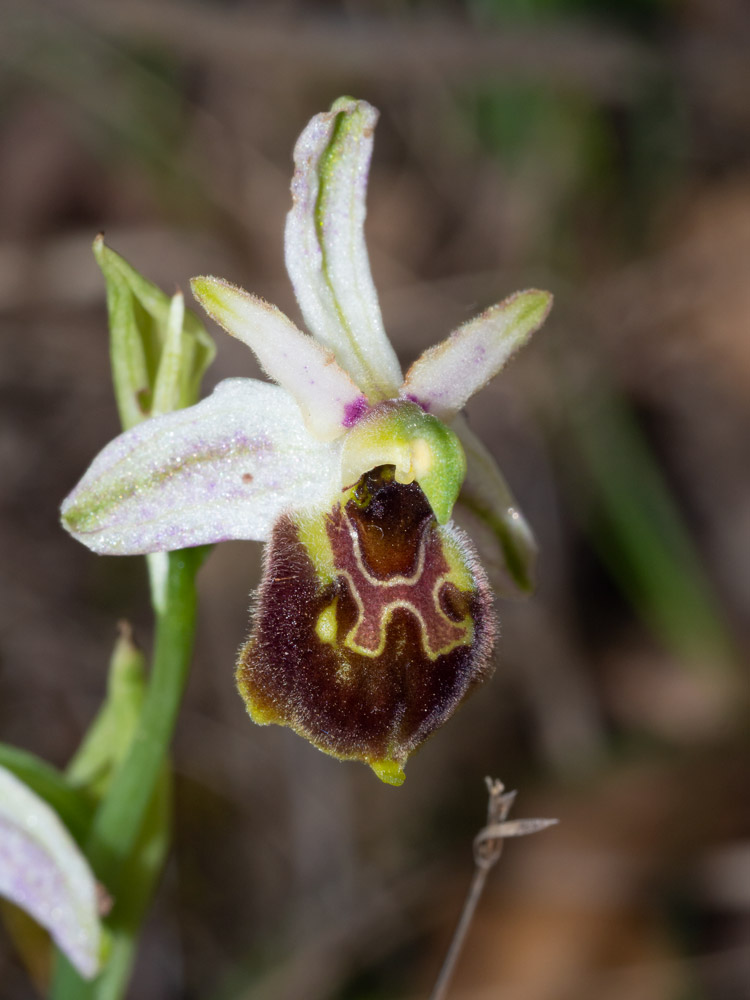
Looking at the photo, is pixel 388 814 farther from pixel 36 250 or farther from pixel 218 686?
pixel 36 250

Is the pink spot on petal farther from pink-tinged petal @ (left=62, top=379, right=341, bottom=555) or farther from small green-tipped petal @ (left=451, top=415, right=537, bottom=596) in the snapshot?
small green-tipped petal @ (left=451, top=415, right=537, bottom=596)

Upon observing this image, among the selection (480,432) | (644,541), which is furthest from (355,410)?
(480,432)

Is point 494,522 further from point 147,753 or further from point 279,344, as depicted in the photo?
point 147,753

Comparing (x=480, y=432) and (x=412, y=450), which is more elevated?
(x=480, y=432)

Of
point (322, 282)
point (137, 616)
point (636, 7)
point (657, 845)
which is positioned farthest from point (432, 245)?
point (322, 282)

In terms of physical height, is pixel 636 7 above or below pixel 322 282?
above

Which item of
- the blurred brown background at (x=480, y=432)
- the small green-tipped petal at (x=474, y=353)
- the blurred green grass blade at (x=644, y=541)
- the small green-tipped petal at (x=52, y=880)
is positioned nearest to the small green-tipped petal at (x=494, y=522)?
the small green-tipped petal at (x=474, y=353)

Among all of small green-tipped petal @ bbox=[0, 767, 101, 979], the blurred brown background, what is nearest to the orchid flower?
small green-tipped petal @ bbox=[0, 767, 101, 979]
